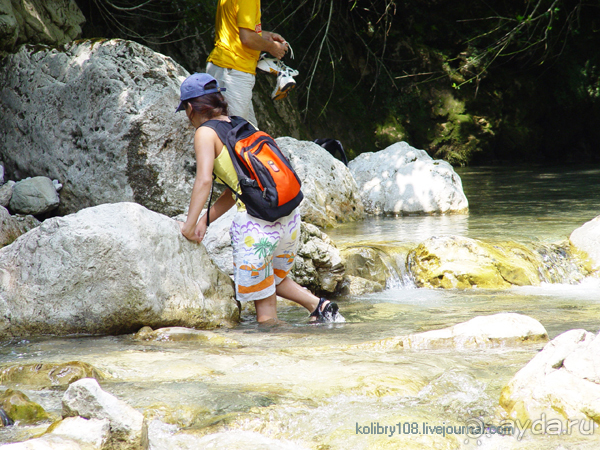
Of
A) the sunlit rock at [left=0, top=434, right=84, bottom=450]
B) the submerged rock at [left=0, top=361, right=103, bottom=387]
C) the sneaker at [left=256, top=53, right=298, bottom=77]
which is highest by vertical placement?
the sneaker at [left=256, top=53, right=298, bottom=77]

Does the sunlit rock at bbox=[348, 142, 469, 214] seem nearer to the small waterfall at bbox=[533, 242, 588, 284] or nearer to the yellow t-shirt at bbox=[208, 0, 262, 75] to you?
the small waterfall at bbox=[533, 242, 588, 284]

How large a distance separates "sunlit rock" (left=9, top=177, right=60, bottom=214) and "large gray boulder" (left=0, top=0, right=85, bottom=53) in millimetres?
1710

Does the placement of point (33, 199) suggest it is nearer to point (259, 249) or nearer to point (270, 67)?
point (270, 67)

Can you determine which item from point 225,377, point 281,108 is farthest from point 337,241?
point 281,108

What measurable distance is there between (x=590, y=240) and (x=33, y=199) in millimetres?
5507

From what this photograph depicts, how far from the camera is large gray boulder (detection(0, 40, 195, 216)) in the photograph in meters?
5.94

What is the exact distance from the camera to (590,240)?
19.6ft

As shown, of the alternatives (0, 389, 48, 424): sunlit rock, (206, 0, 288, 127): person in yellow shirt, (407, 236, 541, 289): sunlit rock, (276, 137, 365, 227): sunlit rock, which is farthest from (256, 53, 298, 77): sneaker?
(0, 389, 48, 424): sunlit rock

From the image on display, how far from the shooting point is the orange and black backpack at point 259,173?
3.34 m

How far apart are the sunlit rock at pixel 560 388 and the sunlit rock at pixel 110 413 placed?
4.47ft

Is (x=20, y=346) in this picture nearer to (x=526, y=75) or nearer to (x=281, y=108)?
(x=281, y=108)

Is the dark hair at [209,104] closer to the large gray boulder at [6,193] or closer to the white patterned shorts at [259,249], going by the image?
the white patterned shorts at [259,249]

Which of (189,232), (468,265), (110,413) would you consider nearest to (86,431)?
(110,413)

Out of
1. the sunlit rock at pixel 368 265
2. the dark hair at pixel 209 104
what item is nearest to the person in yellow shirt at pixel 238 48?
the dark hair at pixel 209 104
